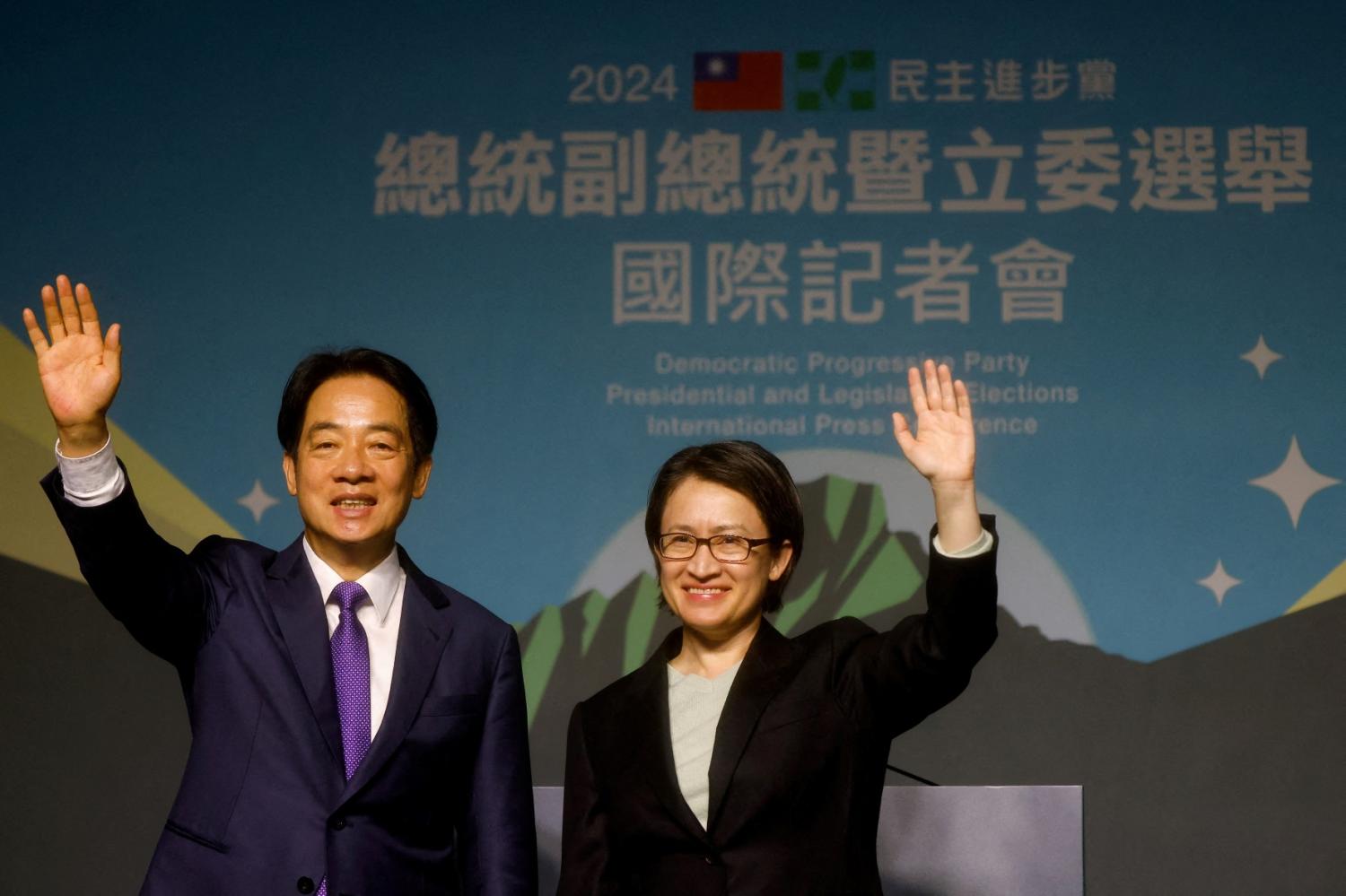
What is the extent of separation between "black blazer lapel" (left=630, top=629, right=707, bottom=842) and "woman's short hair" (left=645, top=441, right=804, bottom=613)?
0.37 ft

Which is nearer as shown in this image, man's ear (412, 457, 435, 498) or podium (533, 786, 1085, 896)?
man's ear (412, 457, 435, 498)

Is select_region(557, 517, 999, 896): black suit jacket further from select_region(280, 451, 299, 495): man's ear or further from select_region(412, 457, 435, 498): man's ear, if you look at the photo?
select_region(280, 451, 299, 495): man's ear

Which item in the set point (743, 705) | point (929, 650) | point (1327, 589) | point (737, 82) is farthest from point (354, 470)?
point (1327, 589)

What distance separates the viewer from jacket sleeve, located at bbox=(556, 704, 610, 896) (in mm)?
2289

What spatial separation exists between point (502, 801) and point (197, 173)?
2.35 m

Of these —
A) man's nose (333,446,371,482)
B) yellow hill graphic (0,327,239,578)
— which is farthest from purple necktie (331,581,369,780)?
yellow hill graphic (0,327,239,578)

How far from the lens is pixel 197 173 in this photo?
4.02 metres

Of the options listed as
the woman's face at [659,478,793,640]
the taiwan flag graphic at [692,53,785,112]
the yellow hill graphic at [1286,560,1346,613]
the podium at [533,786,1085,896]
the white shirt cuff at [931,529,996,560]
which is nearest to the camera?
the white shirt cuff at [931,529,996,560]

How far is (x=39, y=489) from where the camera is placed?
3.96 m

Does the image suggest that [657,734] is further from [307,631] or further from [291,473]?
[291,473]

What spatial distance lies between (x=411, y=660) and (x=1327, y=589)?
8.14ft

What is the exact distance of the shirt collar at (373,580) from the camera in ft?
7.36

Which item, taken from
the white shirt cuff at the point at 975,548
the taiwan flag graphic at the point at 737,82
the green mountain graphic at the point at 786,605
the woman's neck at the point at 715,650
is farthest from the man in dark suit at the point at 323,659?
the taiwan flag graphic at the point at 737,82

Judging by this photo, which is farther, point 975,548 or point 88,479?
point 975,548
